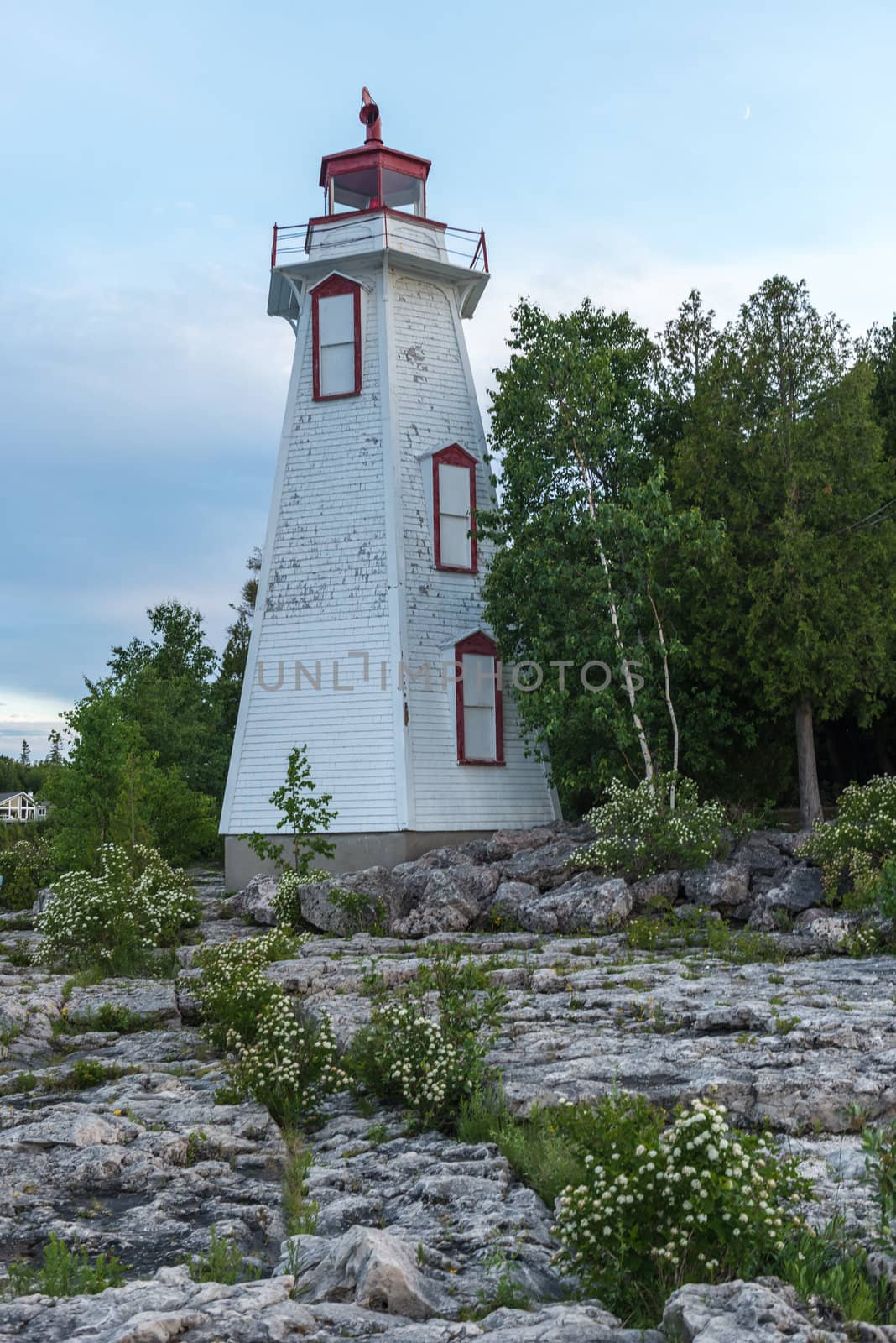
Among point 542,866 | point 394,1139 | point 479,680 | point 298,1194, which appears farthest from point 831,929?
point 479,680

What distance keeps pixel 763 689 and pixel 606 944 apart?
985cm

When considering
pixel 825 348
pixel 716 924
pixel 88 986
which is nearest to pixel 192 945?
pixel 88 986

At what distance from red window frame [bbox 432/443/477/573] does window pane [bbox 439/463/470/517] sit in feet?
0.29

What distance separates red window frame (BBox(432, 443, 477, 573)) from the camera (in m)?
25.9

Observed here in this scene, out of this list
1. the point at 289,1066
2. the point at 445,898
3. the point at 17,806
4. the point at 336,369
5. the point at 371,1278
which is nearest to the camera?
the point at 371,1278

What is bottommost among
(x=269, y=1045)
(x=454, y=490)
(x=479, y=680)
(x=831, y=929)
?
(x=269, y=1045)

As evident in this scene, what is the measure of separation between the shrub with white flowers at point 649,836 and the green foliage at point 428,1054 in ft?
28.8

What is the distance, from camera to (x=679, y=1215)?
5.43 m

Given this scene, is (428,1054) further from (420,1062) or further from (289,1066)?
(289,1066)

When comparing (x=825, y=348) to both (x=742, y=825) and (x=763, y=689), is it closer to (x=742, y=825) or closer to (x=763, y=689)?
(x=763, y=689)

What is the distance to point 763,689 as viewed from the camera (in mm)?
24438

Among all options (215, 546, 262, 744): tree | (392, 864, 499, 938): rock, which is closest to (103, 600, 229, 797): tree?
(215, 546, 262, 744): tree

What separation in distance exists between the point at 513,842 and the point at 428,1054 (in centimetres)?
1354

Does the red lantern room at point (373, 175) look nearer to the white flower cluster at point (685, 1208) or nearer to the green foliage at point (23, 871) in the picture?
the green foliage at point (23, 871)
